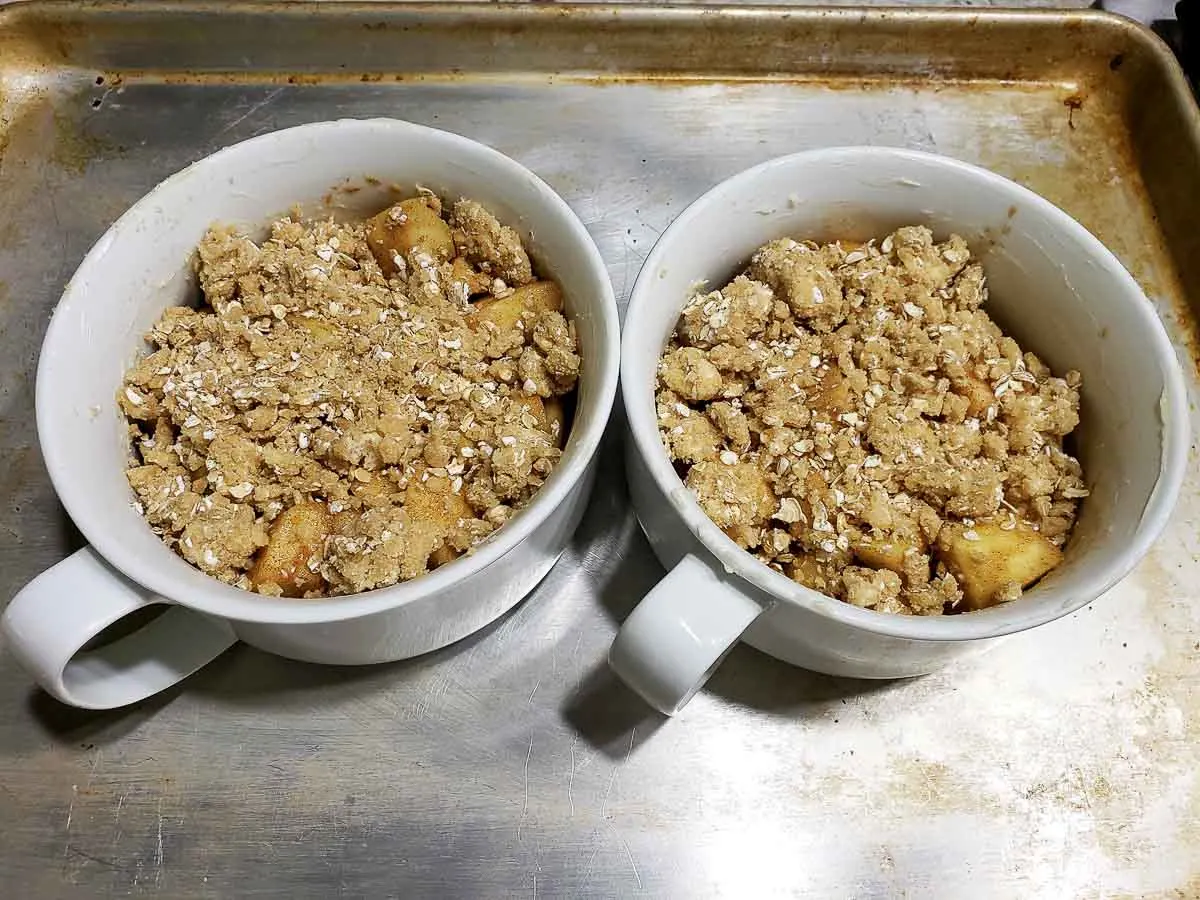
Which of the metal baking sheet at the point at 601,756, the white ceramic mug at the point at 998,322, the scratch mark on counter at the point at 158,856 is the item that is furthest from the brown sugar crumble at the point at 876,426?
the scratch mark on counter at the point at 158,856

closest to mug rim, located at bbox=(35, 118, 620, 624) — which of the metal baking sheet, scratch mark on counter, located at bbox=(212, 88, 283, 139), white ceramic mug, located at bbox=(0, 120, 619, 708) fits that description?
white ceramic mug, located at bbox=(0, 120, 619, 708)

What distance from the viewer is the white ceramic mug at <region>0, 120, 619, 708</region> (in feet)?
1.87

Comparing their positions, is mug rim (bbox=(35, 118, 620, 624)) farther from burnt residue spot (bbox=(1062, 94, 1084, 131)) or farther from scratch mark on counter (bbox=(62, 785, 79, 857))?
burnt residue spot (bbox=(1062, 94, 1084, 131))

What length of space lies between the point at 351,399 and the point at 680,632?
0.31 meters

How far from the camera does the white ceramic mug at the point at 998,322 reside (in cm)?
57

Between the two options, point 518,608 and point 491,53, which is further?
point 491,53

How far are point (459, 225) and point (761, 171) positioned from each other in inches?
9.5

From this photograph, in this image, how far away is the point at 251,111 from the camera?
1.01 m

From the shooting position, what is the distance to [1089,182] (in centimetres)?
99

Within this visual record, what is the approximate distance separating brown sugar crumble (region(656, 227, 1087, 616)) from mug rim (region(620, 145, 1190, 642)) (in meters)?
0.04

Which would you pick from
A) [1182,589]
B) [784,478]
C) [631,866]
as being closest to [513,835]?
[631,866]

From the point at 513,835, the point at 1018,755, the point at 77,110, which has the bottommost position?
the point at 513,835

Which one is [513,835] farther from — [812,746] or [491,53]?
[491,53]

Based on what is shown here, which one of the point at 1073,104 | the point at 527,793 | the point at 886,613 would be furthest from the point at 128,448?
the point at 1073,104
